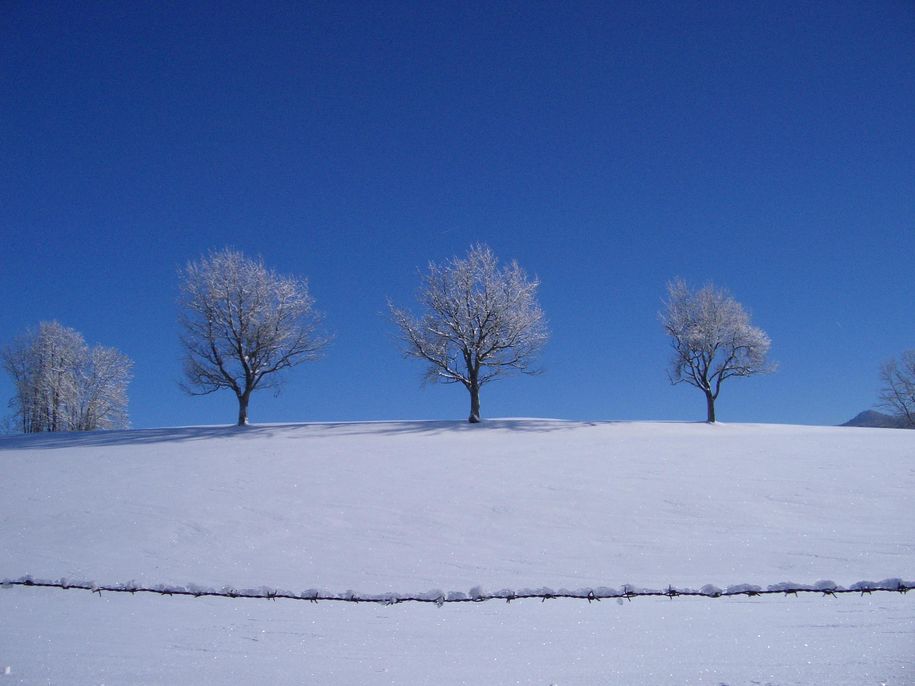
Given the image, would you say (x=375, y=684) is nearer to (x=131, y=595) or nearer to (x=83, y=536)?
(x=131, y=595)

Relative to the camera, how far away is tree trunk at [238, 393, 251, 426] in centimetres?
2816

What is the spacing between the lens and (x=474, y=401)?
93.6ft

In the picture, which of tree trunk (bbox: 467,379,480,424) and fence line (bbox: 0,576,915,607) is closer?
fence line (bbox: 0,576,915,607)

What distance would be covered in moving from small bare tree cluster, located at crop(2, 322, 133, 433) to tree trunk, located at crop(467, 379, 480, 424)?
26930mm

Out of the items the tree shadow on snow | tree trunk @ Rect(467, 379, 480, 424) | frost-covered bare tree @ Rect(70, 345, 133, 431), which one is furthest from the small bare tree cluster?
tree trunk @ Rect(467, 379, 480, 424)

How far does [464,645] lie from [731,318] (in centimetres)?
3537

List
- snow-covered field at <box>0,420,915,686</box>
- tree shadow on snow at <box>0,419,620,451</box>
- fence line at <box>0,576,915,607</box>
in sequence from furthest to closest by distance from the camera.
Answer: tree shadow on snow at <box>0,419,620,451</box>, fence line at <box>0,576,915,607</box>, snow-covered field at <box>0,420,915,686</box>

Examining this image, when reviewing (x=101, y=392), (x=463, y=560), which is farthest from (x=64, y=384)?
(x=463, y=560)

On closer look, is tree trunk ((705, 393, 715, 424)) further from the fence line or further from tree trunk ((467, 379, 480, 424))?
the fence line

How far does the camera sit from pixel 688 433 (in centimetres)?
2150

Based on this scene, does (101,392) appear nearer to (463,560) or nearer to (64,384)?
(64,384)

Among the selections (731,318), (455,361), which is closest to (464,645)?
(455,361)

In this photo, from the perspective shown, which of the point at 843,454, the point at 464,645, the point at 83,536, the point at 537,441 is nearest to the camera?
the point at 464,645

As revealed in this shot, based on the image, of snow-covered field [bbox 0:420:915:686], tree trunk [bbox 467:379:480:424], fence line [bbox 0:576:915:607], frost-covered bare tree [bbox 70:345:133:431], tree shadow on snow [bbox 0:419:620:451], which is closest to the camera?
snow-covered field [bbox 0:420:915:686]
